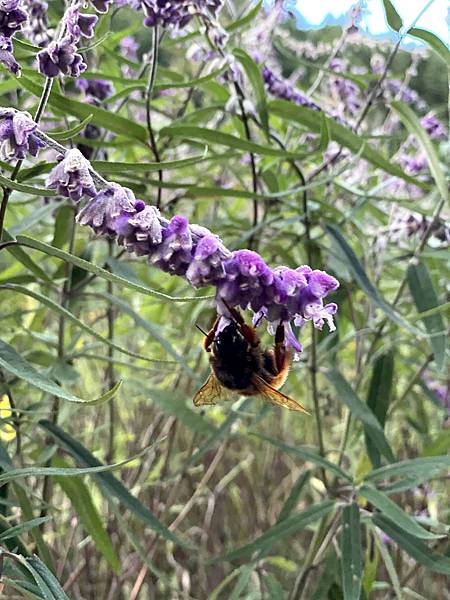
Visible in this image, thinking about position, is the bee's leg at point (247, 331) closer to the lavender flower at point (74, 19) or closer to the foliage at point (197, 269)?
the foliage at point (197, 269)

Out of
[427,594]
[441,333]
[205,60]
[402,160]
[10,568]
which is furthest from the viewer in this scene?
[427,594]

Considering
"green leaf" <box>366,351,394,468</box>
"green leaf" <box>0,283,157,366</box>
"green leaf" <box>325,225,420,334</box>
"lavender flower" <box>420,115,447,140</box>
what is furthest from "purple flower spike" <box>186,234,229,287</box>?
"lavender flower" <box>420,115,447,140</box>

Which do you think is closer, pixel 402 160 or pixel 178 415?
pixel 178 415

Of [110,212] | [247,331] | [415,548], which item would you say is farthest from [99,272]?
[415,548]

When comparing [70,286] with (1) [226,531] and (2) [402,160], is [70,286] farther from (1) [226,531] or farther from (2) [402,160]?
(1) [226,531]

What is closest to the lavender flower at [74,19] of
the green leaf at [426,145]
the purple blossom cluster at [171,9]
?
the purple blossom cluster at [171,9]

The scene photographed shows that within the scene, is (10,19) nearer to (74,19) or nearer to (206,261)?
(74,19)

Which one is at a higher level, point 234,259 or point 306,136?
point 306,136

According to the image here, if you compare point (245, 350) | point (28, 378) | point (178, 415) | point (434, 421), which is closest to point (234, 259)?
point (28, 378)
